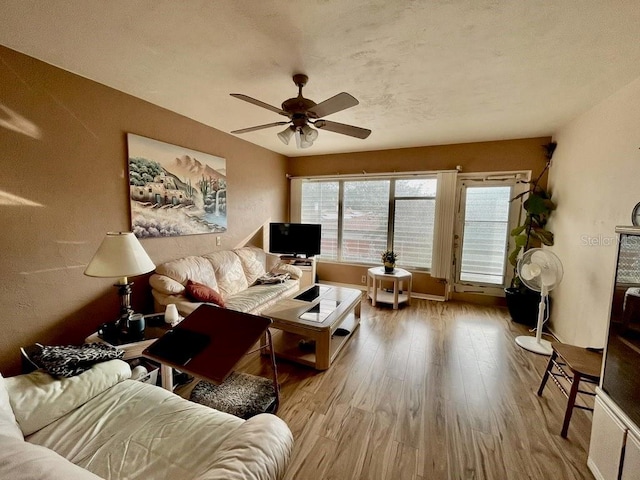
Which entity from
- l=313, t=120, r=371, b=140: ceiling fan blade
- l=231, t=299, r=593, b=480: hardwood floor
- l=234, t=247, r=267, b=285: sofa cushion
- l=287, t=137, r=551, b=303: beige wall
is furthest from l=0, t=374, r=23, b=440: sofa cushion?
l=287, t=137, r=551, b=303: beige wall

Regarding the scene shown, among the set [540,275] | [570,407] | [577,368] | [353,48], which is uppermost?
[353,48]

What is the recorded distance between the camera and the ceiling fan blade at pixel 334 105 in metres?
1.65

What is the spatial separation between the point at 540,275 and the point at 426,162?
2348 mm

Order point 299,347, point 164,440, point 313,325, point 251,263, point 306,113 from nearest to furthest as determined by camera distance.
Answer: point 164,440 → point 306,113 → point 313,325 → point 299,347 → point 251,263

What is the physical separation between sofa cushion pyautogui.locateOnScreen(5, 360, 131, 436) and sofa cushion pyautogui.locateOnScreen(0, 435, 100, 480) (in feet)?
1.81

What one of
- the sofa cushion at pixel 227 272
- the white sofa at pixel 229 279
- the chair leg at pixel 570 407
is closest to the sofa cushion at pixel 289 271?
the white sofa at pixel 229 279

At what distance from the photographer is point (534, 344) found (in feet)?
9.30

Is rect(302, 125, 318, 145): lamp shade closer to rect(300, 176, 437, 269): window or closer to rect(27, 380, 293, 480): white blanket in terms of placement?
rect(27, 380, 293, 480): white blanket

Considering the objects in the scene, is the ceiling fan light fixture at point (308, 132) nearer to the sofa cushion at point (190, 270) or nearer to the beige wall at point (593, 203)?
the sofa cushion at point (190, 270)

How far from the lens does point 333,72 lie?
6.70ft

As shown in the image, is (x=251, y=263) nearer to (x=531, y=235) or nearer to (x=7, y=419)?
(x=7, y=419)

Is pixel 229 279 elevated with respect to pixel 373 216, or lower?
lower

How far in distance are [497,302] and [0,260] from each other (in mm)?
5595

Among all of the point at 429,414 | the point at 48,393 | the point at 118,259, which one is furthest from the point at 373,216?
the point at 48,393
